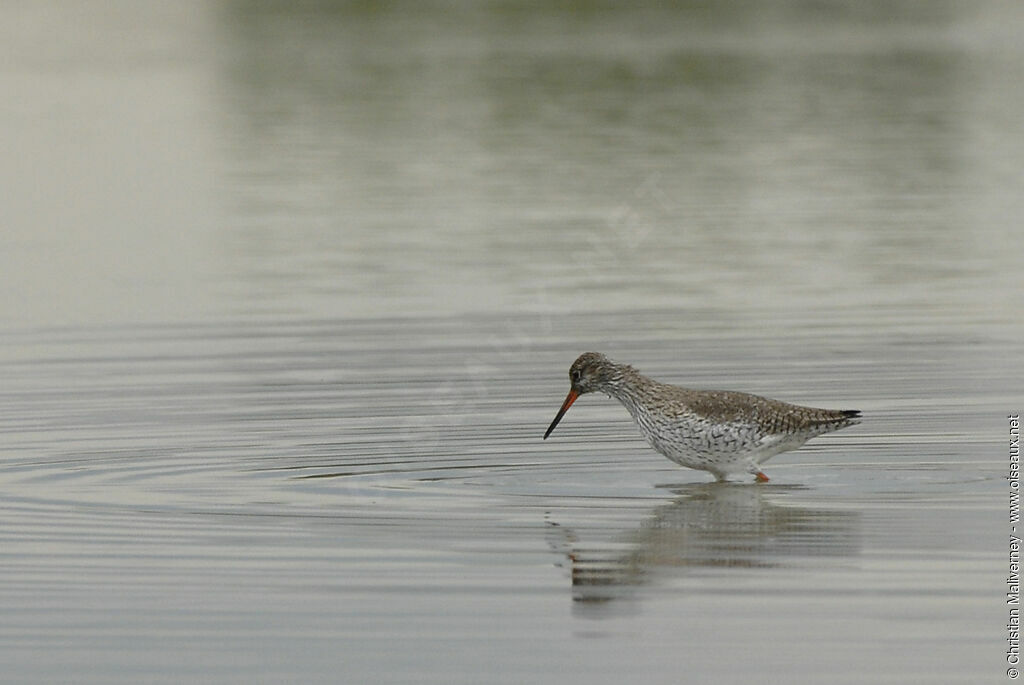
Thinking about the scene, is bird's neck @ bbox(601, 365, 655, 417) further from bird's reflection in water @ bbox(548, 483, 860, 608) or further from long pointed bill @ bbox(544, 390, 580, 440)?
bird's reflection in water @ bbox(548, 483, 860, 608)

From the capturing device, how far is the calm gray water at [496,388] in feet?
A: 37.7

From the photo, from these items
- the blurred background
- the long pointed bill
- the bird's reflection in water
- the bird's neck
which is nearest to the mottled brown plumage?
the bird's neck

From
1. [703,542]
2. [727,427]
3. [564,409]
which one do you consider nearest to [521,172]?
[564,409]

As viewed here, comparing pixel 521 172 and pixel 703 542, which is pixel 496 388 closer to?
pixel 703 542

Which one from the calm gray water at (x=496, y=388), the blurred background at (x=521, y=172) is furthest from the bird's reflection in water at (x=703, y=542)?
the blurred background at (x=521, y=172)

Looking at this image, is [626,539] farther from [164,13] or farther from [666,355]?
[164,13]

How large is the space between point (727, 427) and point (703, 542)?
1.87 metres

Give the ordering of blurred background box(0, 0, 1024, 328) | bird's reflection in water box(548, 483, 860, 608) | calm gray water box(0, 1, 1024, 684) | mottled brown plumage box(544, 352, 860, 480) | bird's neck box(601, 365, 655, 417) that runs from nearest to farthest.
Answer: calm gray water box(0, 1, 1024, 684), bird's reflection in water box(548, 483, 860, 608), mottled brown plumage box(544, 352, 860, 480), bird's neck box(601, 365, 655, 417), blurred background box(0, 0, 1024, 328)

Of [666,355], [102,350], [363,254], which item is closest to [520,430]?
[666,355]

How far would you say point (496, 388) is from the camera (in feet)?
62.8

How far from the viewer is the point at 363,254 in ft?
91.7

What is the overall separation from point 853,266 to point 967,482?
11.1m

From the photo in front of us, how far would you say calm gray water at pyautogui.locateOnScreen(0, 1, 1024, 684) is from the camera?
11.5m

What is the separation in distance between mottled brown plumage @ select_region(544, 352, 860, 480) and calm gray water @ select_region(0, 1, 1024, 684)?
0.24 meters
